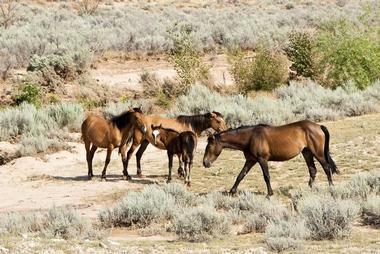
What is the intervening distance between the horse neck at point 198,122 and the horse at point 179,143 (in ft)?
2.84

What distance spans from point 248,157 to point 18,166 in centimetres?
776

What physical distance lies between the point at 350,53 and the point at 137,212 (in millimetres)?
17417

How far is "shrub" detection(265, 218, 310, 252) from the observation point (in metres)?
9.87

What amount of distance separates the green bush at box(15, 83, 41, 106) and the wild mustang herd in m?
9.94

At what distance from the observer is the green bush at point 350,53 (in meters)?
27.4

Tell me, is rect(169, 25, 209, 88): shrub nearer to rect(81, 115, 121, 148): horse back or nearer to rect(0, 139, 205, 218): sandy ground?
rect(0, 139, 205, 218): sandy ground

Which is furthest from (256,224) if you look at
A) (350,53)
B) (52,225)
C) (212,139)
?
(350,53)

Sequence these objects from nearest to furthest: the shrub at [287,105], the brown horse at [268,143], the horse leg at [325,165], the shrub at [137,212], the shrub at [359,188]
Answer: the shrub at [137,212] → the shrub at [359,188] → the brown horse at [268,143] → the horse leg at [325,165] → the shrub at [287,105]

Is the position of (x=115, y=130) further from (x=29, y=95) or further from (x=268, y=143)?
(x=29, y=95)

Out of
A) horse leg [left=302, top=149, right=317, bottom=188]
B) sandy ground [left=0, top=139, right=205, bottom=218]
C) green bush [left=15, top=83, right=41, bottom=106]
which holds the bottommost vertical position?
sandy ground [left=0, top=139, right=205, bottom=218]

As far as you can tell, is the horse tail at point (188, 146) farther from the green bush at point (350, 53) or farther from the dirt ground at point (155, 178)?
the green bush at point (350, 53)

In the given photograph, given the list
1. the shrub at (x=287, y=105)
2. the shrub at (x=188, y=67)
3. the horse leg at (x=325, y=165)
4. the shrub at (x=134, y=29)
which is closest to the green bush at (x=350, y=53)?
the shrub at (x=287, y=105)

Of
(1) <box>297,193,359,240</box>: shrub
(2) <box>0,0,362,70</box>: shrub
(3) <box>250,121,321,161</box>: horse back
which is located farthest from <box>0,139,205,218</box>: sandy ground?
(2) <box>0,0,362,70</box>: shrub

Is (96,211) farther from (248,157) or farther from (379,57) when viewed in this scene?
(379,57)
